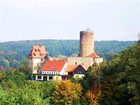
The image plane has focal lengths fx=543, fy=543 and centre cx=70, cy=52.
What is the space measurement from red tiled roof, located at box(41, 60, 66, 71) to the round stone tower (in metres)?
8.96

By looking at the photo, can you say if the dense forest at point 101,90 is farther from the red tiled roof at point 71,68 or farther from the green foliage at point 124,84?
the red tiled roof at point 71,68

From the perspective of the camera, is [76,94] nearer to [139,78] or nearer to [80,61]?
[139,78]

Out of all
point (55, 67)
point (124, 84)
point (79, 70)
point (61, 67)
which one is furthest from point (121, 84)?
point (55, 67)

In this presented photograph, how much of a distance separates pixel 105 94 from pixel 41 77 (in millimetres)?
40064

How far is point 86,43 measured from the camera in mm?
97188

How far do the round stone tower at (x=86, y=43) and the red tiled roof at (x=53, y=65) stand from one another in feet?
29.4

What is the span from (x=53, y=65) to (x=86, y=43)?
11943 millimetres

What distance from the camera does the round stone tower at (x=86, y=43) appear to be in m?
95.8

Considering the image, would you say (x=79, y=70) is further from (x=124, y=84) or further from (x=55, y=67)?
(x=124, y=84)

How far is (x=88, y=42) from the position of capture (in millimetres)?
97375

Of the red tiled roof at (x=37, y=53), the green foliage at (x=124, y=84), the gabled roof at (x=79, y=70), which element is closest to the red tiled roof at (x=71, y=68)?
the gabled roof at (x=79, y=70)

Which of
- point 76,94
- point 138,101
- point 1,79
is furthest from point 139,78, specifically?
point 1,79

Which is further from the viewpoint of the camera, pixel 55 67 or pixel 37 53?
pixel 37 53

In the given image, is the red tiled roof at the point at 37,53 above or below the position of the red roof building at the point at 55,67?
above
